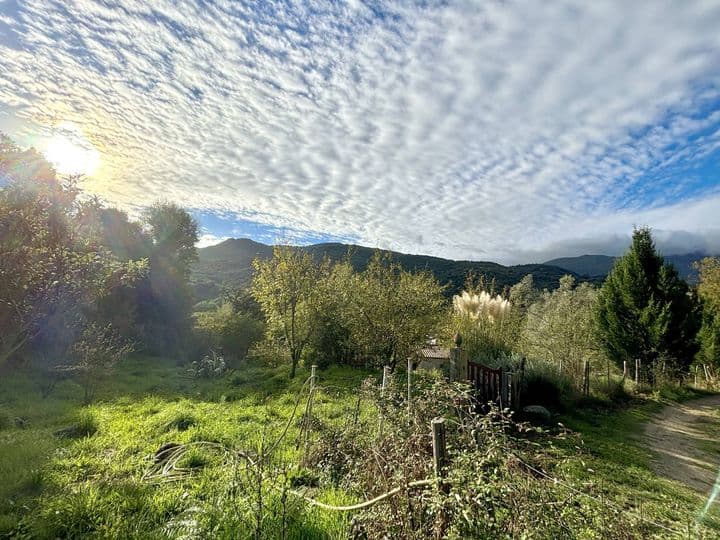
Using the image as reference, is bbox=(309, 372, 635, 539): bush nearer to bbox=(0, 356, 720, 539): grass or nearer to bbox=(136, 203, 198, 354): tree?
bbox=(0, 356, 720, 539): grass

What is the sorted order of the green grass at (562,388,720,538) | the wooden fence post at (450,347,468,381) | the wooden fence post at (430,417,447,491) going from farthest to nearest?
1. the wooden fence post at (450,347,468,381)
2. the green grass at (562,388,720,538)
3. the wooden fence post at (430,417,447,491)

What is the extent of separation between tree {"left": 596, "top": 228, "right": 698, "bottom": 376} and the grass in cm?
569

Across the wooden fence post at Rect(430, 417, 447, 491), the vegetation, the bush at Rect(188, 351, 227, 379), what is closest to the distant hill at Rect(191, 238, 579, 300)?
the vegetation

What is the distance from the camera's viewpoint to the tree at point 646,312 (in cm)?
1444

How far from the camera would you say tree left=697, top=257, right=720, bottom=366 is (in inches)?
601

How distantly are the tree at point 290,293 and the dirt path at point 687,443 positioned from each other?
9144 mm

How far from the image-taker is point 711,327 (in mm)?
15531

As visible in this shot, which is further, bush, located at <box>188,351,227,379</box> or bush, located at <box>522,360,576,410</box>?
bush, located at <box>188,351,227,379</box>

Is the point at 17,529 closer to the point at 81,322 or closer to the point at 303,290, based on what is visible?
the point at 303,290

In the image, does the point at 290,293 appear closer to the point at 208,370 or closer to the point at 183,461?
the point at 208,370

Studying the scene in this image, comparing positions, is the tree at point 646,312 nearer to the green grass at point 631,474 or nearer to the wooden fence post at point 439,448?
the green grass at point 631,474

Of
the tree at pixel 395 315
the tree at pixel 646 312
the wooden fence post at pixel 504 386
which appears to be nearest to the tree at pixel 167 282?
the tree at pixel 395 315

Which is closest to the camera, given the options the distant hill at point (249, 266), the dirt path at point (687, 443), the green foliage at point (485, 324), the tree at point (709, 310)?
A: the dirt path at point (687, 443)

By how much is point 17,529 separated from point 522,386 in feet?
26.9
